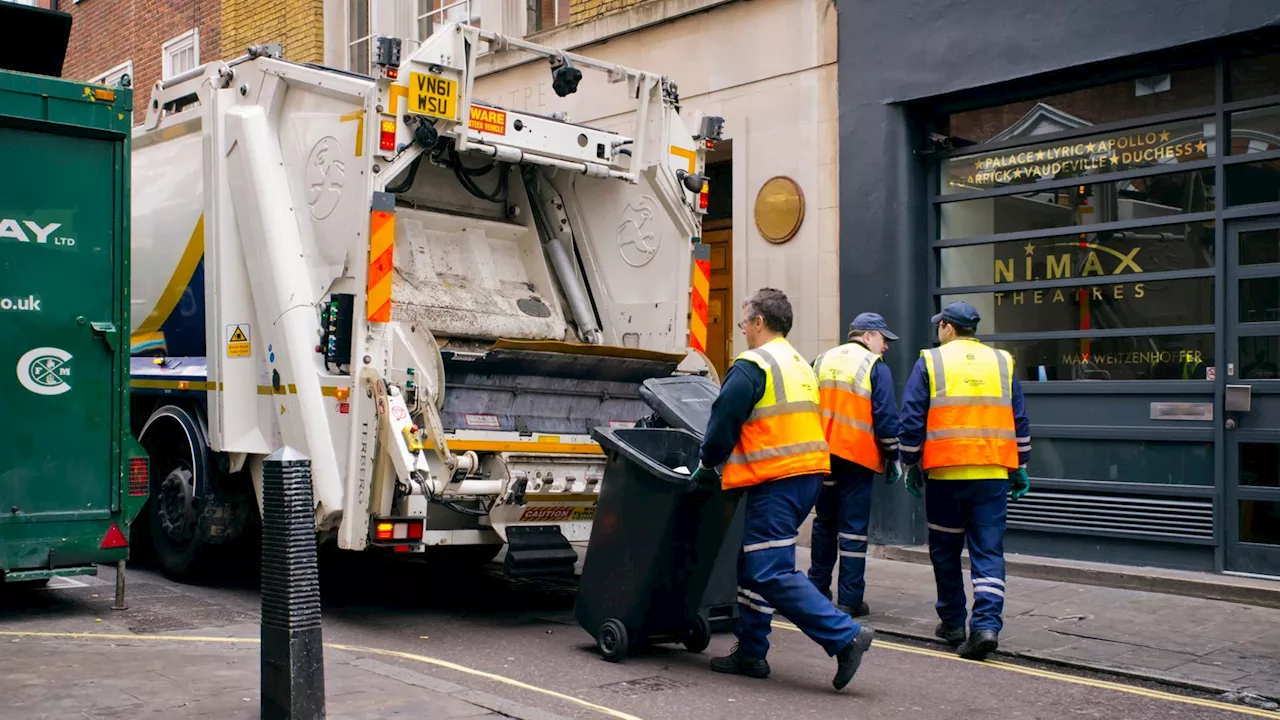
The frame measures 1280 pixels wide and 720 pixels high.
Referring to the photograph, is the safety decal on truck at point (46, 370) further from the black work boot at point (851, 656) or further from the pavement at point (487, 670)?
the black work boot at point (851, 656)

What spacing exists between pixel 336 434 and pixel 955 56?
199 inches

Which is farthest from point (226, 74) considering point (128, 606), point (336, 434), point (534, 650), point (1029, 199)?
point (1029, 199)

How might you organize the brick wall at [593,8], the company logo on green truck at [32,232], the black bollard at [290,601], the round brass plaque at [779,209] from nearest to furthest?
the black bollard at [290,601], the company logo on green truck at [32,232], the round brass plaque at [779,209], the brick wall at [593,8]

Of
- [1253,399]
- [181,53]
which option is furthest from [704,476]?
[181,53]

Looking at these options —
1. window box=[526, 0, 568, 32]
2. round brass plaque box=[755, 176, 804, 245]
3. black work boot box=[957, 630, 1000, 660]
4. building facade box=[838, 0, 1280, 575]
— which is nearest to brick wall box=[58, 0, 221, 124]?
window box=[526, 0, 568, 32]

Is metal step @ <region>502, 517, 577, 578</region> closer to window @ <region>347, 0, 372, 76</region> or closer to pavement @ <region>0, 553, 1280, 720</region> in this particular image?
pavement @ <region>0, 553, 1280, 720</region>

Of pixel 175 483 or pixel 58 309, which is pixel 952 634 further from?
pixel 58 309

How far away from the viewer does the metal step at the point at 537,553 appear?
6695 millimetres

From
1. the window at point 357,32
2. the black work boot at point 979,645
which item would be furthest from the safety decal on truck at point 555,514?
the window at point 357,32

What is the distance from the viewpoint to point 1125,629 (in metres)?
6.89

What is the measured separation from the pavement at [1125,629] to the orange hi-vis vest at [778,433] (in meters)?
1.72

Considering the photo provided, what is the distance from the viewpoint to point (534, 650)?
629cm

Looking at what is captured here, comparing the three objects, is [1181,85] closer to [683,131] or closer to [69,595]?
[683,131]

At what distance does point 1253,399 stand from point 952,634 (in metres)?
2.70
